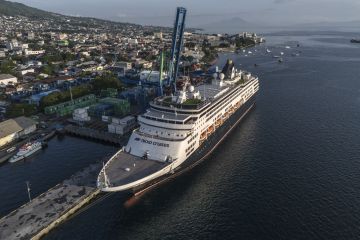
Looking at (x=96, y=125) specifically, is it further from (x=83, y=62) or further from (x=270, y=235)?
(x=83, y=62)

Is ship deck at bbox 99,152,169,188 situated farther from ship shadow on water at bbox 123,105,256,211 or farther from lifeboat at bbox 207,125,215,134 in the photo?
lifeboat at bbox 207,125,215,134

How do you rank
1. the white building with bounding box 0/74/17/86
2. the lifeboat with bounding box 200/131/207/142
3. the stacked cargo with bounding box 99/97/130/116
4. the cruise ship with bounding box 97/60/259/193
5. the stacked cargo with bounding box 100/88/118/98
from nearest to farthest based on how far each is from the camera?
the cruise ship with bounding box 97/60/259/193, the lifeboat with bounding box 200/131/207/142, the stacked cargo with bounding box 99/97/130/116, the stacked cargo with bounding box 100/88/118/98, the white building with bounding box 0/74/17/86

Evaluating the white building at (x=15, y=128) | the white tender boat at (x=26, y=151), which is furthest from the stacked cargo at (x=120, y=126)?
the white building at (x=15, y=128)

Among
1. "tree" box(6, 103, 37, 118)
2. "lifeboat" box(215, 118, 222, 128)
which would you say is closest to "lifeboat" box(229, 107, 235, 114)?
"lifeboat" box(215, 118, 222, 128)

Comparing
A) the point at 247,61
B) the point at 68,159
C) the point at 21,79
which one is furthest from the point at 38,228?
the point at 247,61

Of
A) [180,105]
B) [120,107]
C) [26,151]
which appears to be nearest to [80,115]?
[120,107]

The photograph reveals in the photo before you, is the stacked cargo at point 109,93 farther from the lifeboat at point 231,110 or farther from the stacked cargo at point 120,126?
the lifeboat at point 231,110

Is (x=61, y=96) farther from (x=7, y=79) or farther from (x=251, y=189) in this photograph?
(x=251, y=189)
